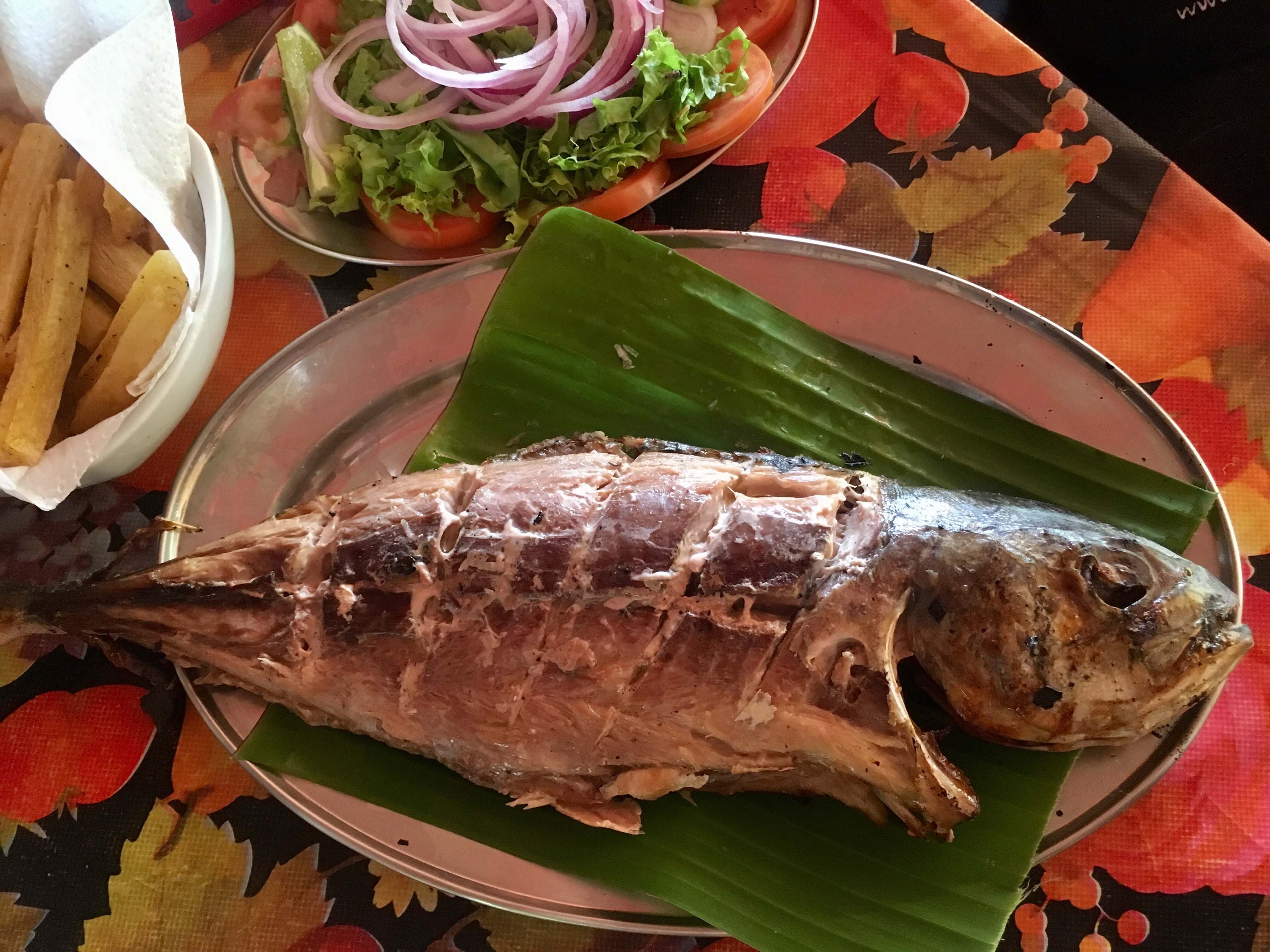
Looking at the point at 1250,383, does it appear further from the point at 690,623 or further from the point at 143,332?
the point at 143,332

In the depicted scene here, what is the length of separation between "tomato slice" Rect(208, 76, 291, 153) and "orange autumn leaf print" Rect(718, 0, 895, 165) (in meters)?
1.29

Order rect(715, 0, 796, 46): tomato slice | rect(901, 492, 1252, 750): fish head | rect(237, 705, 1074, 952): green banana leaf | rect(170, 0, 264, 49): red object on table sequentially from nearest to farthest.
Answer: rect(901, 492, 1252, 750): fish head < rect(237, 705, 1074, 952): green banana leaf < rect(715, 0, 796, 46): tomato slice < rect(170, 0, 264, 49): red object on table

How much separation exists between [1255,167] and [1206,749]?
1.74 meters

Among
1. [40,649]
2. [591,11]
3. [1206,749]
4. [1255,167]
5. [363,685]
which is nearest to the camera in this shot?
[363,685]

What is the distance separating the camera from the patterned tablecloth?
1780mm

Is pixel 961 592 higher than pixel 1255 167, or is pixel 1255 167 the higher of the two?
pixel 1255 167

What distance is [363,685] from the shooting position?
1.60m

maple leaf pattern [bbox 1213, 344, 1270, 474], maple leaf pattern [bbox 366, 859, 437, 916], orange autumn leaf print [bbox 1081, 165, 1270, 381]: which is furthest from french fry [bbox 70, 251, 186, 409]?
maple leaf pattern [bbox 1213, 344, 1270, 474]

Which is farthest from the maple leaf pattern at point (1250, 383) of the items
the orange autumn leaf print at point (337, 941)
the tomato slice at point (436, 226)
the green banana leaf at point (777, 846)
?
the orange autumn leaf print at point (337, 941)

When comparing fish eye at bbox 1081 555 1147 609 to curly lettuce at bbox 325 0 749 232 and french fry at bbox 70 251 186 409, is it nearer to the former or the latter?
curly lettuce at bbox 325 0 749 232

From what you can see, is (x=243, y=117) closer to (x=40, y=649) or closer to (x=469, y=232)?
(x=469, y=232)

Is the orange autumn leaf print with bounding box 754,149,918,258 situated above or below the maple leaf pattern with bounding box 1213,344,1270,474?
above

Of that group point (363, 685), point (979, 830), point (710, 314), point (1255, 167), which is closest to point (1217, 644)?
point (979, 830)

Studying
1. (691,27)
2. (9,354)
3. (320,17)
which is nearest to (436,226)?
(320,17)
